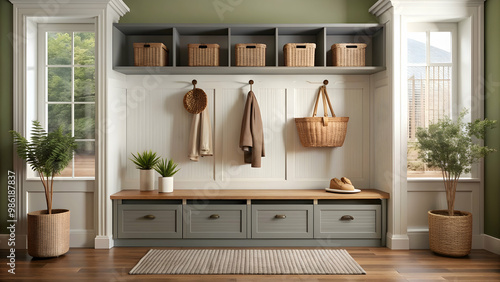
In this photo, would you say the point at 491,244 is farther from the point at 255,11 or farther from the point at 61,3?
the point at 61,3

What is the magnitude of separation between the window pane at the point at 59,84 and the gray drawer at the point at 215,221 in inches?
63.8

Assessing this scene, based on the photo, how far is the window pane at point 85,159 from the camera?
155 inches

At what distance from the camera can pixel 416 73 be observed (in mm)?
3996

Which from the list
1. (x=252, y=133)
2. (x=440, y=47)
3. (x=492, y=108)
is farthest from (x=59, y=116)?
(x=492, y=108)

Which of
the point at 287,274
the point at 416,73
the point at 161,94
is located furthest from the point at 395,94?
the point at 161,94

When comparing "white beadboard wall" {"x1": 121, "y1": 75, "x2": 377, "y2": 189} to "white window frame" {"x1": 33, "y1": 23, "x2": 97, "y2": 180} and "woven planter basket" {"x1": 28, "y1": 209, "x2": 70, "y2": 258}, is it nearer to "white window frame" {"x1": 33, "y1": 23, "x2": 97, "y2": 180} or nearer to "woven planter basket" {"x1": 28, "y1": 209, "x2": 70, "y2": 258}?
"white window frame" {"x1": 33, "y1": 23, "x2": 97, "y2": 180}

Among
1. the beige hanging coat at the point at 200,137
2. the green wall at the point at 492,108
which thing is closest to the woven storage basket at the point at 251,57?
the beige hanging coat at the point at 200,137

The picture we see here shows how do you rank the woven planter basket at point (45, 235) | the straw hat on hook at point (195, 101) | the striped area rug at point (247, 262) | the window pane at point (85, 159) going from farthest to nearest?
the straw hat on hook at point (195, 101), the window pane at point (85, 159), the woven planter basket at point (45, 235), the striped area rug at point (247, 262)

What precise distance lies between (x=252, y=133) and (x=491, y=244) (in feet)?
7.81

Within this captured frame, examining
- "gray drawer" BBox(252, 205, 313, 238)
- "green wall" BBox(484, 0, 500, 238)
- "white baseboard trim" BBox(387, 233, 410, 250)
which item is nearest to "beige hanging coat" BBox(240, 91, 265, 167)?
"gray drawer" BBox(252, 205, 313, 238)

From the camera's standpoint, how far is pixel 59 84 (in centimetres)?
396

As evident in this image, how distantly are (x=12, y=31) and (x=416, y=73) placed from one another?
3.84 m

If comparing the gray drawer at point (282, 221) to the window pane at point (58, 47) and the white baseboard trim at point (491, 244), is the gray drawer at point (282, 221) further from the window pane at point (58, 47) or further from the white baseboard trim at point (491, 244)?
the window pane at point (58, 47)

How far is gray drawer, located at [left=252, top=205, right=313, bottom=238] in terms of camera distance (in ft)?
12.3
